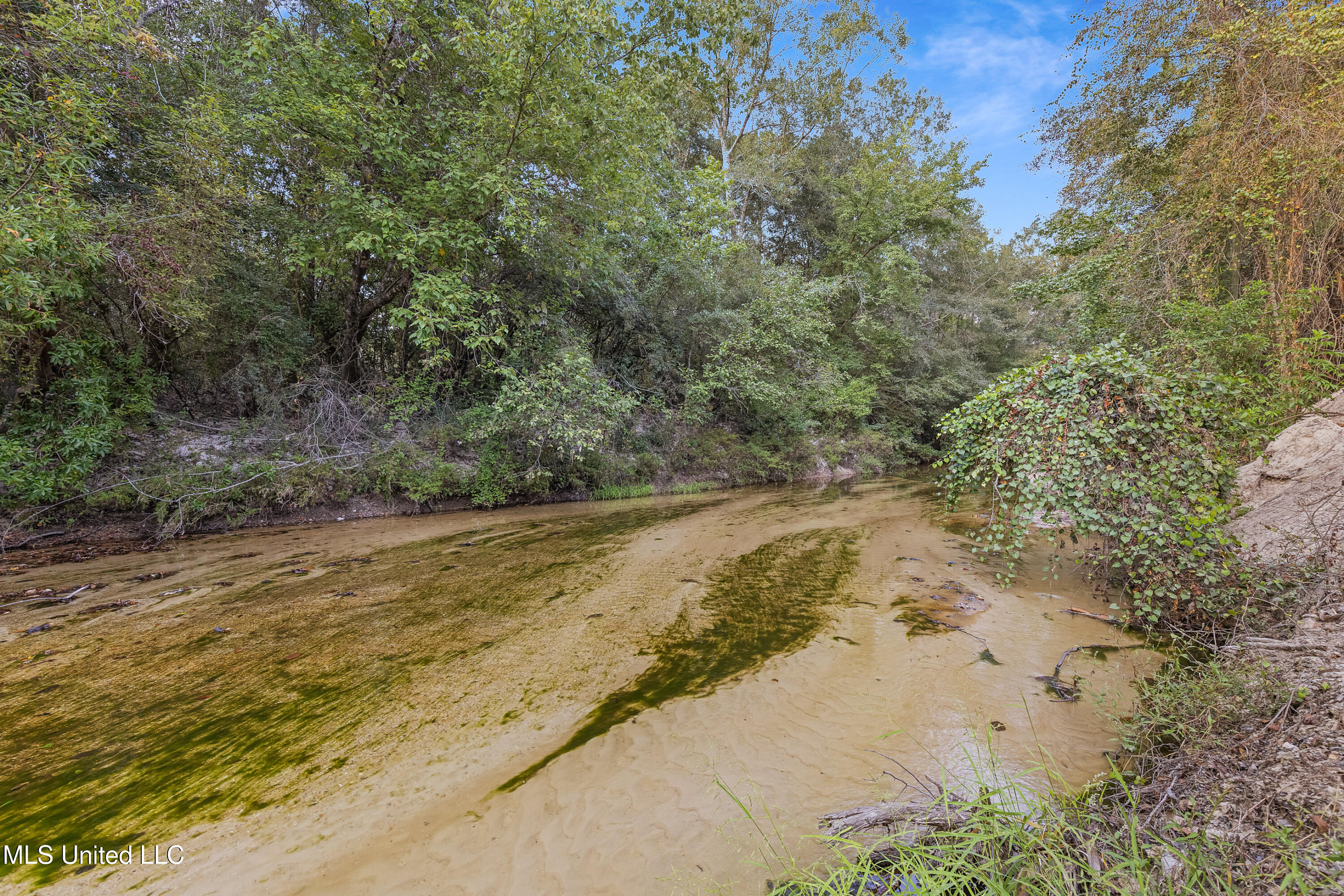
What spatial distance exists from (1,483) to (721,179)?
13048 millimetres

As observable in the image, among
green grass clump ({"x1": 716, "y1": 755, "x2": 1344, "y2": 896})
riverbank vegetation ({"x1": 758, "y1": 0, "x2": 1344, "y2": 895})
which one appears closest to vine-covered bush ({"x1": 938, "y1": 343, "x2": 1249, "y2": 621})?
riverbank vegetation ({"x1": 758, "y1": 0, "x2": 1344, "y2": 895})

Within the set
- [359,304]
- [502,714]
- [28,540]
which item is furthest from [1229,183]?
[28,540]

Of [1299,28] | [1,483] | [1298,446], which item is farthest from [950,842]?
[1,483]

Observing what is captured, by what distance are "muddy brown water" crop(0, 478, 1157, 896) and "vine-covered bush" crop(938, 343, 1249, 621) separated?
0.63 meters

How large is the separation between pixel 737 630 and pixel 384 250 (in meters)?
7.99

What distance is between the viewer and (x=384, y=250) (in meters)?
7.51

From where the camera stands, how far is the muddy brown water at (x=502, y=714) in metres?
1.74

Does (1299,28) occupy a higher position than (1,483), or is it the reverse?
(1299,28)

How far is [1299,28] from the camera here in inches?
184

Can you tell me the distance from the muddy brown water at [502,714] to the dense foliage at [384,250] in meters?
3.65

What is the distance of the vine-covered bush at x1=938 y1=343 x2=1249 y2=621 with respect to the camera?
9.47ft

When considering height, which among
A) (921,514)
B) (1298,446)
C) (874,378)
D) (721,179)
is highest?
(721,179)

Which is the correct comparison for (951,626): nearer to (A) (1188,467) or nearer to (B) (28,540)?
(A) (1188,467)

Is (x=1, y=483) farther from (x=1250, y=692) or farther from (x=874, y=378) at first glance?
(x=874, y=378)
